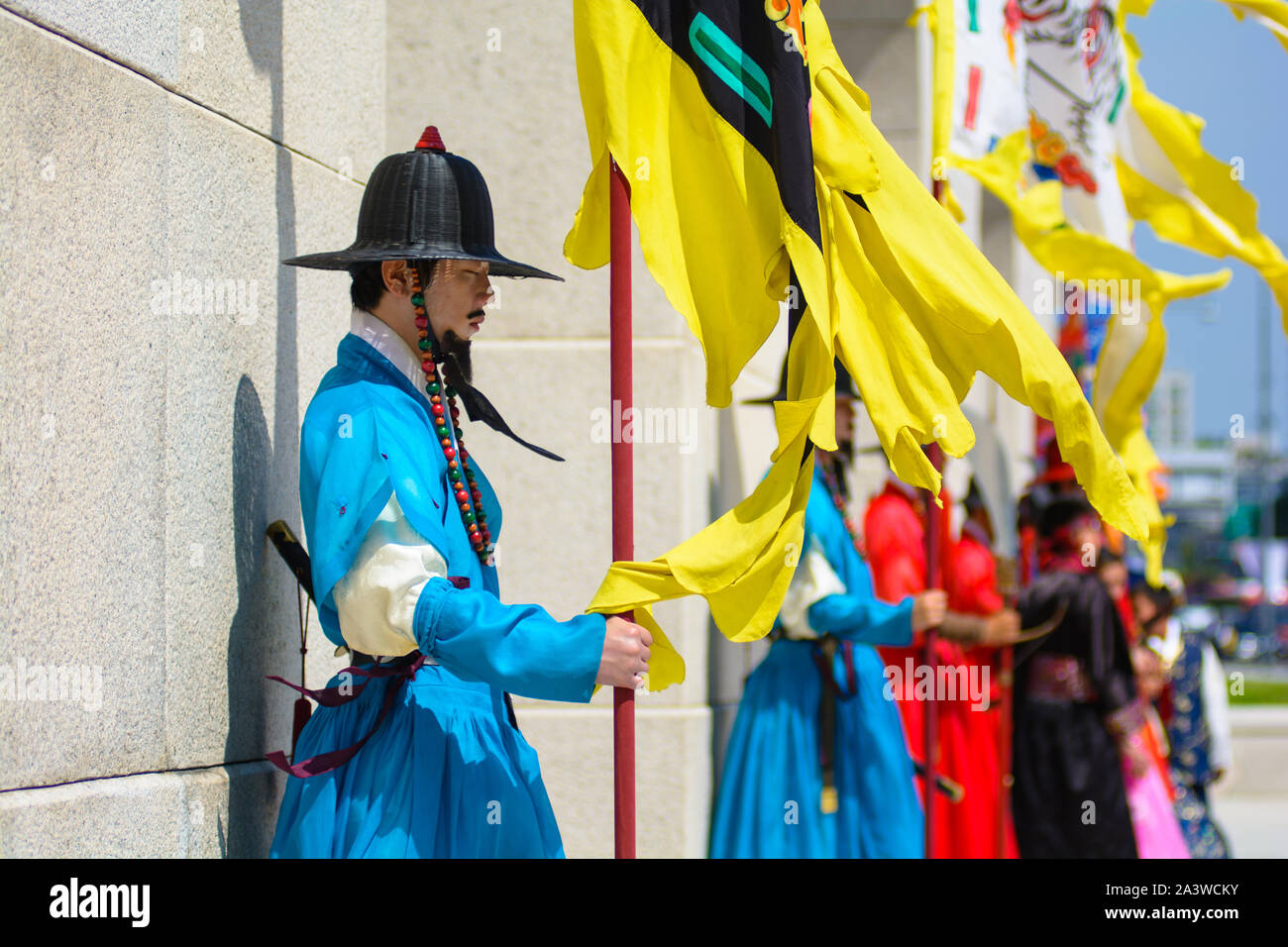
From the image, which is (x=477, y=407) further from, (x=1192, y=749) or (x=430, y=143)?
(x=1192, y=749)

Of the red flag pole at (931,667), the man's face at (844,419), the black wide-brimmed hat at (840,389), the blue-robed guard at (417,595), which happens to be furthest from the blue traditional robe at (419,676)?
the man's face at (844,419)

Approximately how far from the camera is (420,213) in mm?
3203

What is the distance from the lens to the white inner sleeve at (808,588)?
5.34m

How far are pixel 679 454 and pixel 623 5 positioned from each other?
2.28 m

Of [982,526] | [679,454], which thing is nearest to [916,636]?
[679,454]

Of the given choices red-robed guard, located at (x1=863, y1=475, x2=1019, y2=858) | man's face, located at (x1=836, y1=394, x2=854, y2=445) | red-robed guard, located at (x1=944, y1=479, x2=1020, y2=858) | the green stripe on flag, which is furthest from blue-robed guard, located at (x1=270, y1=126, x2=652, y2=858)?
red-robed guard, located at (x1=944, y1=479, x2=1020, y2=858)

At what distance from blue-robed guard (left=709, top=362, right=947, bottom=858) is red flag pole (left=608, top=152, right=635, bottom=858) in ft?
7.73

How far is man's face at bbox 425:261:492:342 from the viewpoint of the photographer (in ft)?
10.6

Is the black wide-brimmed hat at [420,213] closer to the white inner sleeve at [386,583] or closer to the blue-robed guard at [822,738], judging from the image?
the white inner sleeve at [386,583]

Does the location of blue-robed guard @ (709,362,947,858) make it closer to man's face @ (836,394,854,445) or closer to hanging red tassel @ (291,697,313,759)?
man's face @ (836,394,854,445)

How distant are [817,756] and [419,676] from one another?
Answer: 256 cm

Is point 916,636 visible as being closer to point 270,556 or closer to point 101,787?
point 270,556

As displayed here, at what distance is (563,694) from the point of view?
2.85m

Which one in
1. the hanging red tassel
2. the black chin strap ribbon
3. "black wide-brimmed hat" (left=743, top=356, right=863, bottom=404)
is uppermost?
"black wide-brimmed hat" (left=743, top=356, right=863, bottom=404)
